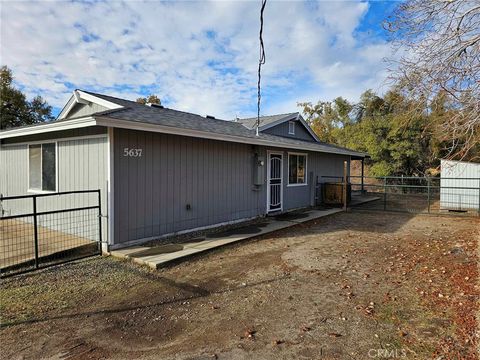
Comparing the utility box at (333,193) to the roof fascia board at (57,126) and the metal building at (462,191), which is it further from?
the roof fascia board at (57,126)

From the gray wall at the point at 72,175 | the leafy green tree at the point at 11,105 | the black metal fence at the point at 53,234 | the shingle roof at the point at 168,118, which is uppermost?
the leafy green tree at the point at 11,105

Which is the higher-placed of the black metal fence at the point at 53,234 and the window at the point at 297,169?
the window at the point at 297,169

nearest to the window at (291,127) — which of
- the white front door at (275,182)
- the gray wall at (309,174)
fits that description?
the gray wall at (309,174)

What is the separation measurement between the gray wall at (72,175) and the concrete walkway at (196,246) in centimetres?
79

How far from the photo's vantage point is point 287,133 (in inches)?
529

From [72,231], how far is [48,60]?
9038 mm

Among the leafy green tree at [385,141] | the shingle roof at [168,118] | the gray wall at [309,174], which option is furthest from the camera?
the leafy green tree at [385,141]

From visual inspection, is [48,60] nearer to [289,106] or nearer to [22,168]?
[22,168]

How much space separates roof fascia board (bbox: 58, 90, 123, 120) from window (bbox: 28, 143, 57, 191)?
69.9 inches

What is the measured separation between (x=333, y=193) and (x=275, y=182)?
11.3 feet

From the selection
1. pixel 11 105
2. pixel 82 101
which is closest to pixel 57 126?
pixel 82 101

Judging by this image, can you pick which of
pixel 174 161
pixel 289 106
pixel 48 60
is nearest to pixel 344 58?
pixel 174 161

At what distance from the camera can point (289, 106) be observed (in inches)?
1469

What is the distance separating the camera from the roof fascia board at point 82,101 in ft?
25.7
